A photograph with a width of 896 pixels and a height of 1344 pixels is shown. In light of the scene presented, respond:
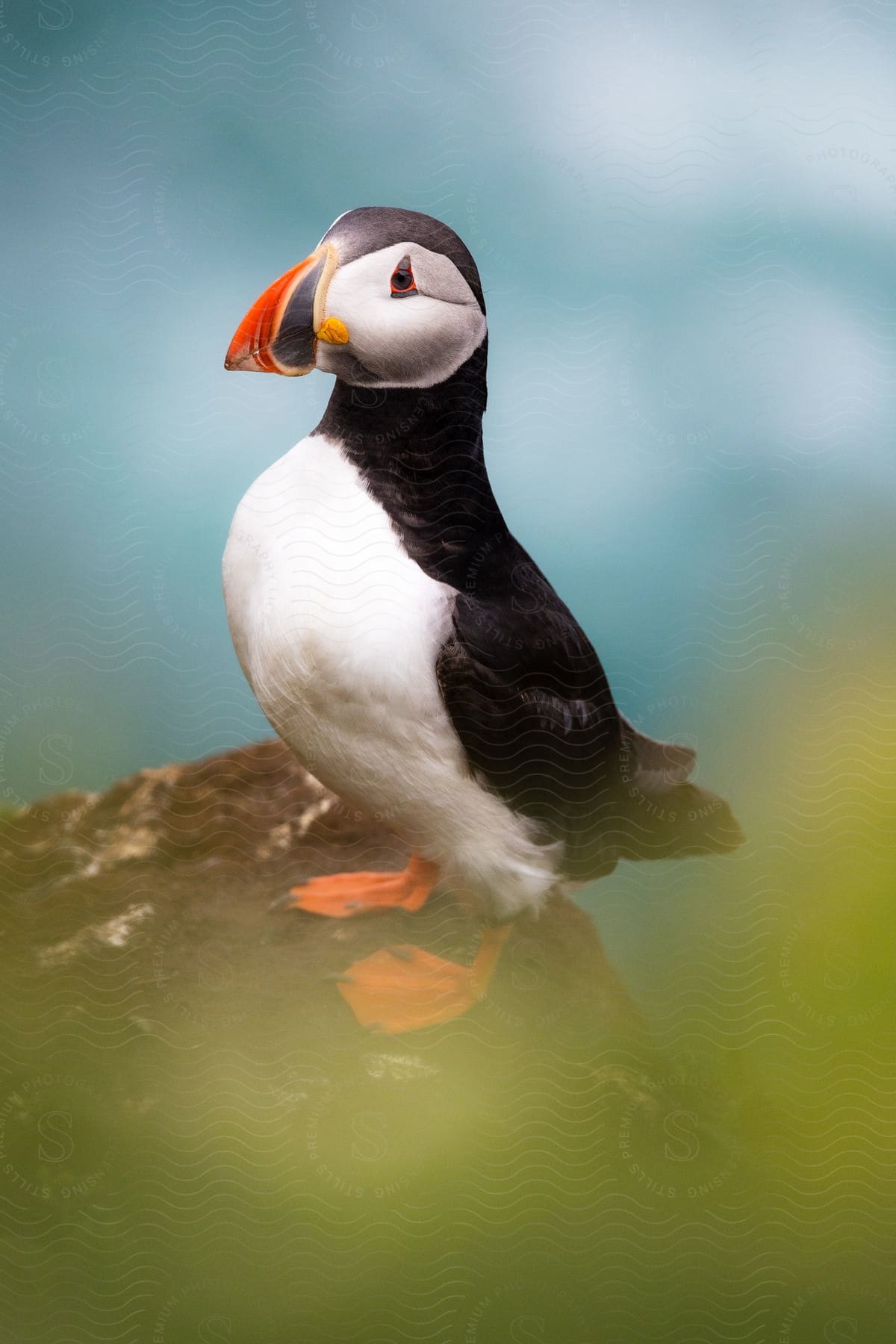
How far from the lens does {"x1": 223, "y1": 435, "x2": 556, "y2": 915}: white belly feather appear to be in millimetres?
1409

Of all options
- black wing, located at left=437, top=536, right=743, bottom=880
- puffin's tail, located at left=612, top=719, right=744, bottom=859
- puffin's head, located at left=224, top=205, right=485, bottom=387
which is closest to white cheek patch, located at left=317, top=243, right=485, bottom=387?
puffin's head, located at left=224, top=205, right=485, bottom=387

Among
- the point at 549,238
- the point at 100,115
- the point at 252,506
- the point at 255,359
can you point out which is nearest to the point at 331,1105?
the point at 252,506

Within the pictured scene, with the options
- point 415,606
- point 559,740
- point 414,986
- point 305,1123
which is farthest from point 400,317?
point 305,1123

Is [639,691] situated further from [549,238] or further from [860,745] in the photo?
Answer: [549,238]

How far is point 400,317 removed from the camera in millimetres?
1396

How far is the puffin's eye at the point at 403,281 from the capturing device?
1.39 m

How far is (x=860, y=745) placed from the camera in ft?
5.28

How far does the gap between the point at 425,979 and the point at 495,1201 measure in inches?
9.8

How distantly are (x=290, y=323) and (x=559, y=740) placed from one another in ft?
1.73

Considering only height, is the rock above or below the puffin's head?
below

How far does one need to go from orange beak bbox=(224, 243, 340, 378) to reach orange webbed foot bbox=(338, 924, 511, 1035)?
66 cm

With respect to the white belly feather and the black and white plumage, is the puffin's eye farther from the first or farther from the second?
the white belly feather

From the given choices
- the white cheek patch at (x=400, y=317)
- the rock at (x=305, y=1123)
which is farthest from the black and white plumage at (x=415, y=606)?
the rock at (x=305, y=1123)

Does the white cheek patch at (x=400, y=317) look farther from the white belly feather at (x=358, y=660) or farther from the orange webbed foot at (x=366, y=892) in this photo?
the orange webbed foot at (x=366, y=892)
